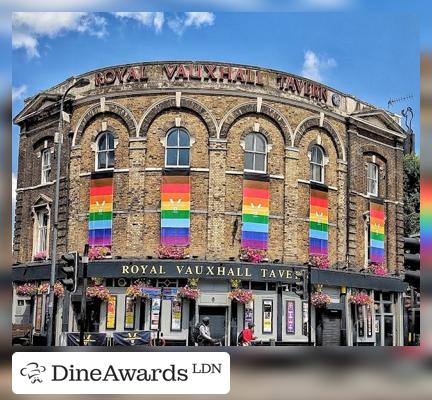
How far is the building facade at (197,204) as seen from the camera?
444 inches

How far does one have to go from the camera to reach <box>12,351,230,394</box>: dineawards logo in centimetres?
1009

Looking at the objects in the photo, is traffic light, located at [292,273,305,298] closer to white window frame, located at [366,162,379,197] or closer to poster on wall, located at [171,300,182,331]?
poster on wall, located at [171,300,182,331]

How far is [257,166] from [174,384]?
362 centimetres

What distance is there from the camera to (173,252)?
11.4 meters

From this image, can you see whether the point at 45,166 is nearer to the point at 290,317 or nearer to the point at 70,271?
the point at 70,271

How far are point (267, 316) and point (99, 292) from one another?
257 cm

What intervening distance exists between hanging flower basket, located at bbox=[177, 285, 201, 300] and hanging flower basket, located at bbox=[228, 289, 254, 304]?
1.64ft

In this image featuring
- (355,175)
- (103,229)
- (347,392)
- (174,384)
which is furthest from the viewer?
(355,175)

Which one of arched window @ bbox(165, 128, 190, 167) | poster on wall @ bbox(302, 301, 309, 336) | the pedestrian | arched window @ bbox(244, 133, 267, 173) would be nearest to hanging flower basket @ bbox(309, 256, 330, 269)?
poster on wall @ bbox(302, 301, 309, 336)

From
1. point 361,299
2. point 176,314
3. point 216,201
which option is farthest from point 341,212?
point 176,314

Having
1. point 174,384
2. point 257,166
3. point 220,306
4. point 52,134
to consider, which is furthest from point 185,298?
point 52,134

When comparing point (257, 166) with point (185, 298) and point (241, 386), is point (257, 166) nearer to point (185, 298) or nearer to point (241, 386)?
point (185, 298)

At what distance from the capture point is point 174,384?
400 inches

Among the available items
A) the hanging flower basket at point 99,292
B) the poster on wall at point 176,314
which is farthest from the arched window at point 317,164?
the hanging flower basket at point 99,292
